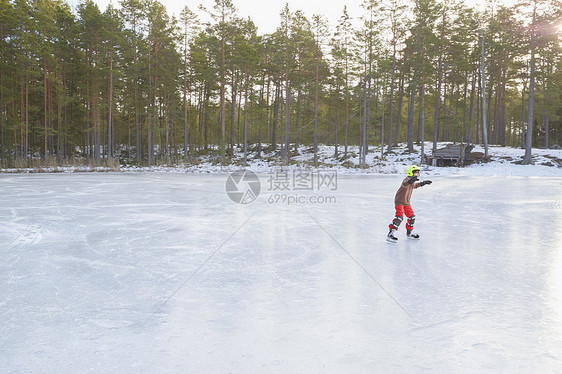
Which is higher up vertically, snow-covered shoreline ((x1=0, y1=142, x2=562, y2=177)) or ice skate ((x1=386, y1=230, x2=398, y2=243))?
snow-covered shoreline ((x1=0, y1=142, x2=562, y2=177))

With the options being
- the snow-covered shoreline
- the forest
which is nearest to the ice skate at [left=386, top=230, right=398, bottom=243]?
the snow-covered shoreline

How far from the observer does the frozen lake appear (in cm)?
254

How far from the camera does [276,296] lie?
12.2 ft

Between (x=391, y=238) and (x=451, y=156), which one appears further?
(x=451, y=156)

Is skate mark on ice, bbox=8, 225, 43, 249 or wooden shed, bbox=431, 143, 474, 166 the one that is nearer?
skate mark on ice, bbox=8, 225, 43, 249

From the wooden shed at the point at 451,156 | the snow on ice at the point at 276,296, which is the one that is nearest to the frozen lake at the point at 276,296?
the snow on ice at the point at 276,296

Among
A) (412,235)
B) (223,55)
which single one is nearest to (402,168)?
(223,55)

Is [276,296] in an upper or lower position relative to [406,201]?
lower

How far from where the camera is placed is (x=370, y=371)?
2346 millimetres

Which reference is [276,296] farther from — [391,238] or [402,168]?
[402,168]

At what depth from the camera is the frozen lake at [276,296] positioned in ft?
8.33

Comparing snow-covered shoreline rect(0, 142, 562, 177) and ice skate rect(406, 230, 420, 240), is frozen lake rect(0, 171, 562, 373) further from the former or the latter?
snow-covered shoreline rect(0, 142, 562, 177)

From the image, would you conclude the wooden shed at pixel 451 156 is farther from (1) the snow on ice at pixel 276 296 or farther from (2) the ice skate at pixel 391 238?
(2) the ice skate at pixel 391 238

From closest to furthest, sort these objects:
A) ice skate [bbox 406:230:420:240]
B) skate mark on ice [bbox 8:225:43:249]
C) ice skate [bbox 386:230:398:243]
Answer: skate mark on ice [bbox 8:225:43:249] → ice skate [bbox 386:230:398:243] → ice skate [bbox 406:230:420:240]
